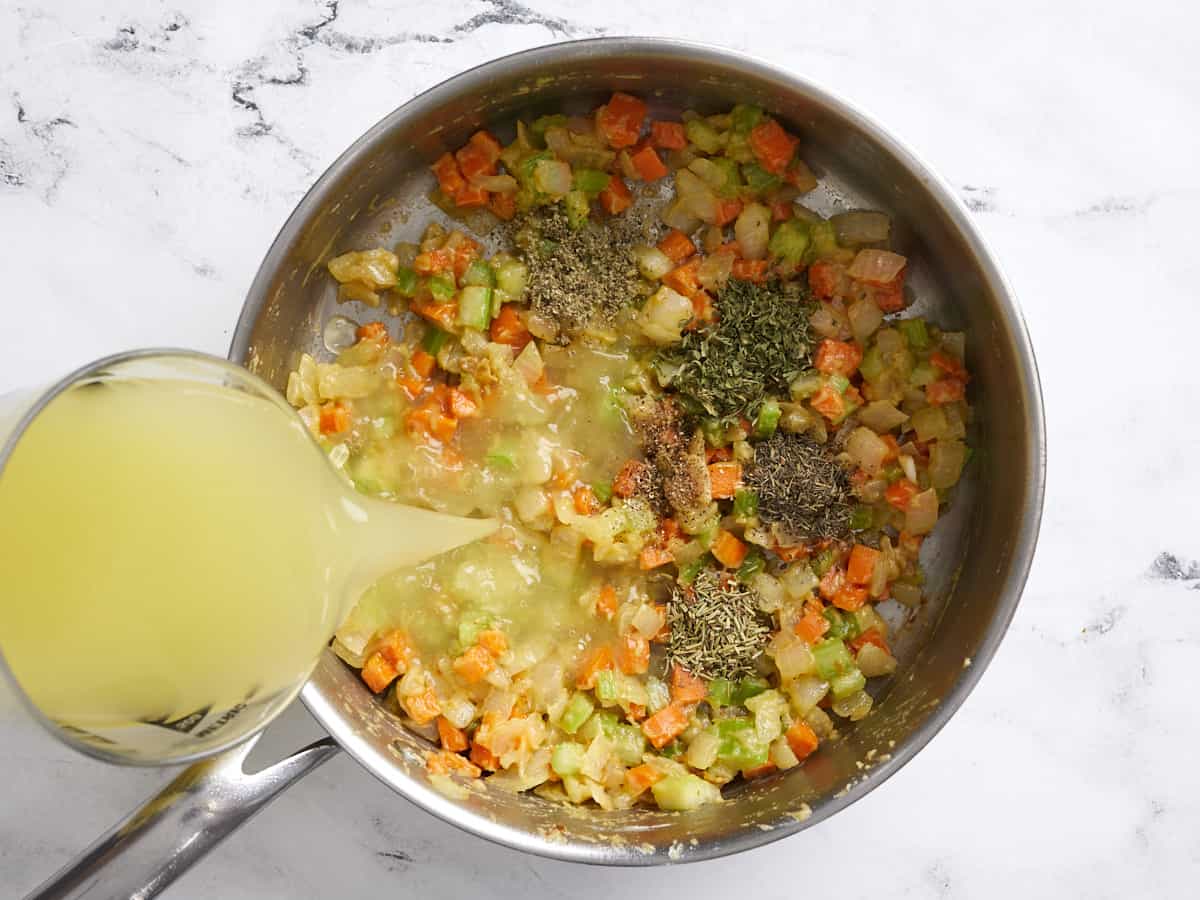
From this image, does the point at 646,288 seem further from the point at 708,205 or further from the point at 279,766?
the point at 279,766

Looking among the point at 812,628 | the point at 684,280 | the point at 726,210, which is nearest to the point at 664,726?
the point at 812,628

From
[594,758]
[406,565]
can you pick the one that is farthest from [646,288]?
[594,758]

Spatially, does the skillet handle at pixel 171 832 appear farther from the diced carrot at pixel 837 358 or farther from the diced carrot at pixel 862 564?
the diced carrot at pixel 837 358

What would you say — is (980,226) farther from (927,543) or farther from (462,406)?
(462,406)

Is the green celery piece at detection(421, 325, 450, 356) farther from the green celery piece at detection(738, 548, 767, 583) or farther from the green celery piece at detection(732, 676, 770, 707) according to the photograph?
the green celery piece at detection(732, 676, 770, 707)

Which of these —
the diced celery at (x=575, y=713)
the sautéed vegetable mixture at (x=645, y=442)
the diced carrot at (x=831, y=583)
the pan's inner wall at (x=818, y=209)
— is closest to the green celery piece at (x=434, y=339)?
the sautéed vegetable mixture at (x=645, y=442)
